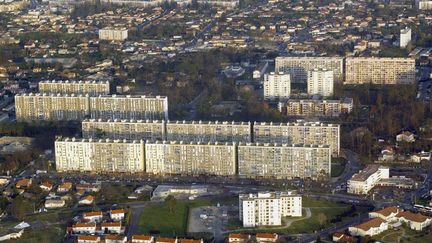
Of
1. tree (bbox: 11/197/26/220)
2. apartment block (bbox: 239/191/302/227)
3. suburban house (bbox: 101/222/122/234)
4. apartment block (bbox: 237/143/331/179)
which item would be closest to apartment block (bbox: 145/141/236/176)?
apartment block (bbox: 237/143/331/179)

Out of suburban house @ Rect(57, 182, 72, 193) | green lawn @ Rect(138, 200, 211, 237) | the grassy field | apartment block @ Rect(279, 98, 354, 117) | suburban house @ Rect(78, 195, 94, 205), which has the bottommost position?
the grassy field

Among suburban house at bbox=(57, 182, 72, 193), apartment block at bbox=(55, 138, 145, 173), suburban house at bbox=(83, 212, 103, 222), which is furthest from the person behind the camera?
apartment block at bbox=(55, 138, 145, 173)

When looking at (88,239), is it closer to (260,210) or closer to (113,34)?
(260,210)

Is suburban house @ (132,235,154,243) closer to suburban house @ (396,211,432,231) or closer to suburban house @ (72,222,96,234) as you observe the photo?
suburban house @ (72,222,96,234)

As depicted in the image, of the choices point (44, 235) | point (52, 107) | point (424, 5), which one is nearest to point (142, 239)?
point (44, 235)

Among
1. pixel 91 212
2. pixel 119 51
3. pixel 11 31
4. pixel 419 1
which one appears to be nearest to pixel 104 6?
pixel 11 31

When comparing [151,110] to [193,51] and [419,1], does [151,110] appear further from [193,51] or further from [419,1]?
[419,1]

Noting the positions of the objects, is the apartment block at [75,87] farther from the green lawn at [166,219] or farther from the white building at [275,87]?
the green lawn at [166,219]
